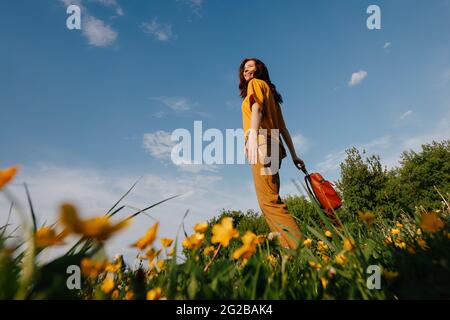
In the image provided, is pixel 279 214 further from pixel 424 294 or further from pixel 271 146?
pixel 424 294

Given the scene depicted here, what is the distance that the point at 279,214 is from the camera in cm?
361

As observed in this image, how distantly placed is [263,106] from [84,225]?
3.59m

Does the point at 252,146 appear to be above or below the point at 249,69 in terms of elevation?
below

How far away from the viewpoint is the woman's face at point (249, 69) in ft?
14.9

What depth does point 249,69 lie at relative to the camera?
15.0 ft

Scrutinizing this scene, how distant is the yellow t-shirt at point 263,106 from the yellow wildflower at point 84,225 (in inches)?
129

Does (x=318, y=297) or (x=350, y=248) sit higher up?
(x=350, y=248)

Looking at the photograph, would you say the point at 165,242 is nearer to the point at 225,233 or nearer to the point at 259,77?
the point at 225,233

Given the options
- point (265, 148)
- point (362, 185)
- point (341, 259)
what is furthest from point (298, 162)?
point (362, 185)

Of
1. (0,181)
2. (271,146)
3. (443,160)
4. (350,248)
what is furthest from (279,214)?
(443,160)

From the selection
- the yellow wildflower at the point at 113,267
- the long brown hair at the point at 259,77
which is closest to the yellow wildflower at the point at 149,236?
the yellow wildflower at the point at 113,267

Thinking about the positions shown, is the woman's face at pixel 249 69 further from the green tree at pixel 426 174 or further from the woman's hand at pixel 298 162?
the green tree at pixel 426 174
